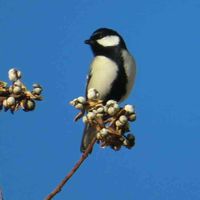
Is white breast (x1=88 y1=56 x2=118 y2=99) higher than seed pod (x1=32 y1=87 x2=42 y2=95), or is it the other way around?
white breast (x1=88 y1=56 x2=118 y2=99)

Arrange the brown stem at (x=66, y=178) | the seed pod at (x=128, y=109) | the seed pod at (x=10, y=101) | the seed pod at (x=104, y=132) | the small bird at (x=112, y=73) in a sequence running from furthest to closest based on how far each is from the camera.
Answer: the small bird at (x=112, y=73)
the seed pod at (x=128, y=109)
the seed pod at (x=104, y=132)
the seed pod at (x=10, y=101)
the brown stem at (x=66, y=178)

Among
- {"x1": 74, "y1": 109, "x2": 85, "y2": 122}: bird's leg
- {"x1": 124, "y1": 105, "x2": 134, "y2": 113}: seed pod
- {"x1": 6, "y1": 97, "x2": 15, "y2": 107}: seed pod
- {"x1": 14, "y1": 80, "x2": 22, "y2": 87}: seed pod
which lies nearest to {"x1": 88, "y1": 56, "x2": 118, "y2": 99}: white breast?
{"x1": 74, "y1": 109, "x2": 85, "y2": 122}: bird's leg

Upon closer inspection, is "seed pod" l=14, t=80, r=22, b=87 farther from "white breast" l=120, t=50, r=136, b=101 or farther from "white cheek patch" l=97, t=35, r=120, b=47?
"white cheek patch" l=97, t=35, r=120, b=47

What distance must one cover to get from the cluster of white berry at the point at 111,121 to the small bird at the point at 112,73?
2.27 meters

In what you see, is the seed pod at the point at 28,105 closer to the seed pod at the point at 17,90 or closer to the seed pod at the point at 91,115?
the seed pod at the point at 17,90

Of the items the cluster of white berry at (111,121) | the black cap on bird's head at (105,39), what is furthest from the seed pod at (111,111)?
the black cap on bird's head at (105,39)

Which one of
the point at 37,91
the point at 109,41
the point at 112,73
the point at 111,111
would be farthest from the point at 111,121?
the point at 109,41

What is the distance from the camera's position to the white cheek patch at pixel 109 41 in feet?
15.1

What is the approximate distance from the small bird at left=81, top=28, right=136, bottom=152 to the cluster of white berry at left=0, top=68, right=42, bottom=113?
239 centimetres

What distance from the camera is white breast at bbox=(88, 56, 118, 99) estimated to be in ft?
14.0

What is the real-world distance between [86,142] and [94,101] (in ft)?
8.44

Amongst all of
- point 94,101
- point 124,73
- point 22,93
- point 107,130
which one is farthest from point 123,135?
point 124,73

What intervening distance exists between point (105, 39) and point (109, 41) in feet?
0.25

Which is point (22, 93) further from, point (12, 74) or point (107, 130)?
point (107, 130)
